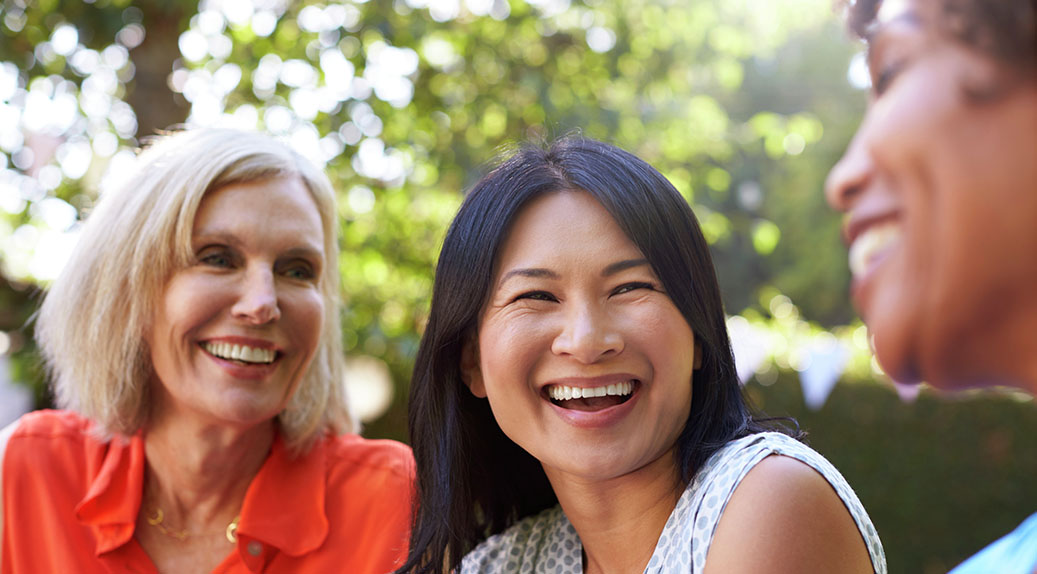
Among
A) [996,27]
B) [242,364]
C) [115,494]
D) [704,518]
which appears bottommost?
[115,494]

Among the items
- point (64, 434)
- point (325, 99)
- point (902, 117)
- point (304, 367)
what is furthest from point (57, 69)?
point (902, 117)

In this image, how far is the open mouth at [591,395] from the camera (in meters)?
1.88

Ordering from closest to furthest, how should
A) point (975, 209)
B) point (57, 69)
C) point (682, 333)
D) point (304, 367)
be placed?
point (975, 209), point (682, 333), point (304, 367), point (57, 69)

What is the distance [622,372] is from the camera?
187 cm

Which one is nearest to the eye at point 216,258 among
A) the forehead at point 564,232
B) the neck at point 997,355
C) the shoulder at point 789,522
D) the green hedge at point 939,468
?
the forehead at point 564,232

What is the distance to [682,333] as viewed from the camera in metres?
1.92

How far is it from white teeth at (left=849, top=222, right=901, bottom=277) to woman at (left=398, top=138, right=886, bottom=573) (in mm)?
892

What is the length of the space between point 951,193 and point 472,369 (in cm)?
153

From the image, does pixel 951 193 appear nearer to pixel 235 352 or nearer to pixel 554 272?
pixel 554 272

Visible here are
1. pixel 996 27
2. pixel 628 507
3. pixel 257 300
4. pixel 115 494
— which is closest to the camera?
pixel 996 27

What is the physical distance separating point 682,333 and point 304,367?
1223 millimetres

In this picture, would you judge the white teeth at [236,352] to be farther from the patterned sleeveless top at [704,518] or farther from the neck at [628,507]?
the neck at [628,507]

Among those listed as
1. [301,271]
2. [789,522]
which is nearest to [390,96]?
[301,271]

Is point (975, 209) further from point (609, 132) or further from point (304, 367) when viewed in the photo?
point (609, 132)
